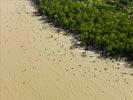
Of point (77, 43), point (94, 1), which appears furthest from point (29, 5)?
point (77, 43)

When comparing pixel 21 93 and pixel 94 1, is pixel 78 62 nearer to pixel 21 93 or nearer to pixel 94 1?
pixel 21 93

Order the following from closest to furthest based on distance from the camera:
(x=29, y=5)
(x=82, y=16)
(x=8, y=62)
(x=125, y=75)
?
(x=125, y=75) → (x=8, y=62) → (x=82, y=16) → (x=29, y=5)

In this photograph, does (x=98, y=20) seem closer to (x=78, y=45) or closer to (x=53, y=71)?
(x=78, y=45)

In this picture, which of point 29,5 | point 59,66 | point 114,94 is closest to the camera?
point 114,94

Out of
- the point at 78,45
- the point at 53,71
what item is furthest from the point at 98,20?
the point at 53,71

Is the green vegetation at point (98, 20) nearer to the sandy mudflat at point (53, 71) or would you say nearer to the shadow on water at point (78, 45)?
the shadow on water at point (78, 45)

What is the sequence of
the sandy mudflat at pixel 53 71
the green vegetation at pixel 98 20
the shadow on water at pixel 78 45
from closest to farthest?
the sandy mudflat at pixel 53 71, the shadow on water at pixel 78 45, the green vegetation at pixel 98 20

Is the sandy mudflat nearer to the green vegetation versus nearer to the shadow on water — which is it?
the shadow on water

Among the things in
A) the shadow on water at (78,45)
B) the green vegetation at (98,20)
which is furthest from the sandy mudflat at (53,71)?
the green vegetation at (98,20)

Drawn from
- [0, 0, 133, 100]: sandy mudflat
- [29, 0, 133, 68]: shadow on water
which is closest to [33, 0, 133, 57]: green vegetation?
[29, 0, 133, 68]: shadow on water
